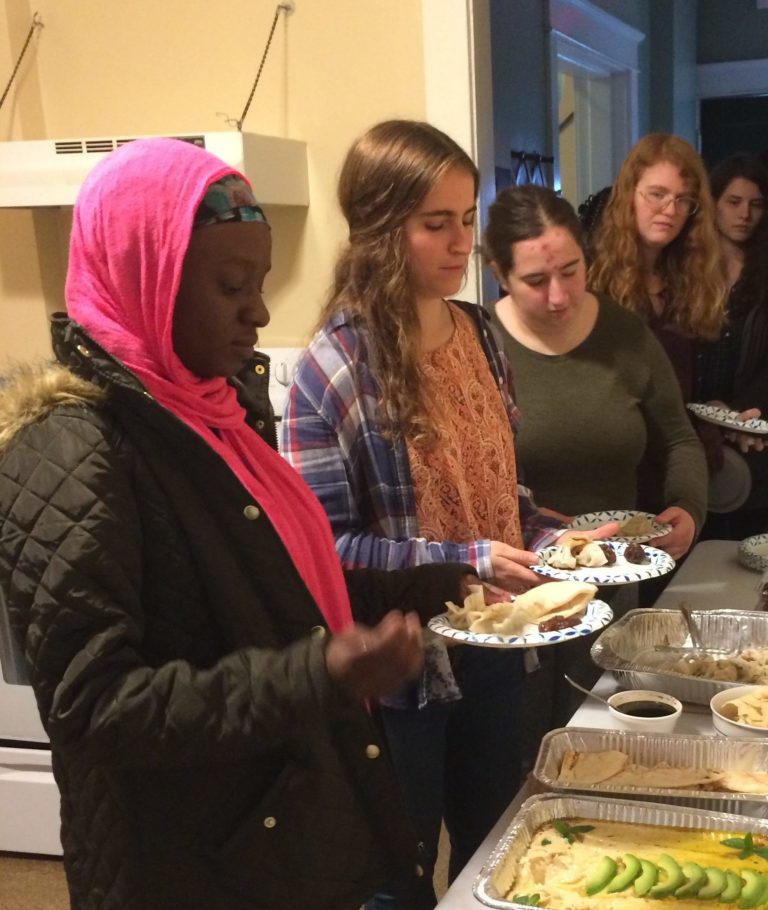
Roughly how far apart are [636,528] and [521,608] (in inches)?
22.5

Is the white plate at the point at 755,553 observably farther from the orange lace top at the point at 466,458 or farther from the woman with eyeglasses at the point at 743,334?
the orange lace top at the point at 466,458

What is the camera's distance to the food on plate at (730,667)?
1.49m

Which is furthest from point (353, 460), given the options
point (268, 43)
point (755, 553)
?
point (268, 43)

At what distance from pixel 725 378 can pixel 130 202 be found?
2.01 metres

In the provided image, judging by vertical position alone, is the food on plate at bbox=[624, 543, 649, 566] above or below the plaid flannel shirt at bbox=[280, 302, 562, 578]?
below

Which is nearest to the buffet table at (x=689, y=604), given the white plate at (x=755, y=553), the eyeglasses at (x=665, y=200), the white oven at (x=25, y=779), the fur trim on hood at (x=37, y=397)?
the white plate at (x=755, y=553)

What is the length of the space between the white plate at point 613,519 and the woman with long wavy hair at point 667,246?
592 millimetres

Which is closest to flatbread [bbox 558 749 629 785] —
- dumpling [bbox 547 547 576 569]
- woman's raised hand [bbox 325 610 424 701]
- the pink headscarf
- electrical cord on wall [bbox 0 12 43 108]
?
dumpling [bbox 547 547 576 569]

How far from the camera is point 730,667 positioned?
4.94ft

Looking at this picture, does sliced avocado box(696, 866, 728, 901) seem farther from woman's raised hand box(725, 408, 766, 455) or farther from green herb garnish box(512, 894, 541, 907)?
woman's raised hand box(725, 408, 766, 455)

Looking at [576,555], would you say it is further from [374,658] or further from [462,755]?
[374,658]

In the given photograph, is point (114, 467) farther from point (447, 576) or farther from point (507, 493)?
point (507, 493)

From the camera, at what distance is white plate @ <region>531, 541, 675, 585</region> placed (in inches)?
60.3

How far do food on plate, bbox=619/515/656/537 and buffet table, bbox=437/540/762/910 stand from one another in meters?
0.15
